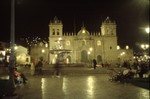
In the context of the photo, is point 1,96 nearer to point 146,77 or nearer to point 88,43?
point 146,77

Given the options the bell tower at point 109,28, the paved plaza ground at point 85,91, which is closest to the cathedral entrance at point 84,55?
the bell tower at point 109,28

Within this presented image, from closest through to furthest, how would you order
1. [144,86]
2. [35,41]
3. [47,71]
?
[144,86] < [47,71] < [35,41]

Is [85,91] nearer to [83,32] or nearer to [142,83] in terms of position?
[142,83]

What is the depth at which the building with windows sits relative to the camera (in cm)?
7031

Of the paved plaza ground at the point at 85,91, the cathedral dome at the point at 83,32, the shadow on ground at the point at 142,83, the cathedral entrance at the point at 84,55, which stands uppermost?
the cathedral dome at the point at 83,32

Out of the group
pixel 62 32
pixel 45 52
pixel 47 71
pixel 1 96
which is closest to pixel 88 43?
pixel 62 32

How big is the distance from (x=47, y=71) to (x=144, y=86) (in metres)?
17.2

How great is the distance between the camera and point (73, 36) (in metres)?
72.1

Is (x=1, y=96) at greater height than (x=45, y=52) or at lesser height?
lesser

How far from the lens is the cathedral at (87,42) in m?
70.3

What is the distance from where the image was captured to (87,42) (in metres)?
71.2

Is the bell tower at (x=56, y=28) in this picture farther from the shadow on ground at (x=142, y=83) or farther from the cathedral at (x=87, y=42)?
the shadow on ground at (x=142, y=83)

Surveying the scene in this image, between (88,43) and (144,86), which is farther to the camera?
(88,43)

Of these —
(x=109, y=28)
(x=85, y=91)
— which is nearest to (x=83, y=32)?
(x=109, y=28)
